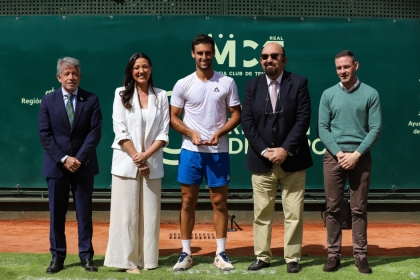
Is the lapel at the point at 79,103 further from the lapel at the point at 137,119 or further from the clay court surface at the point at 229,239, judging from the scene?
the clay court surface at the point at 229,239

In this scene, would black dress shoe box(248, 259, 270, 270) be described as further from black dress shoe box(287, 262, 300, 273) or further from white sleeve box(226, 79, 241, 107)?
white sleeve box(226, 79, 241, 107)

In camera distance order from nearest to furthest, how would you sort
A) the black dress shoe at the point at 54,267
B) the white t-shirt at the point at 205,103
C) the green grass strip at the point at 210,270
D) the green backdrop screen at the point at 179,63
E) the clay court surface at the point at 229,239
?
the green grass strip at the point at 210,270, the black dress shoe at the point at 54,267, the white t-shirt at the point at 205,103, the clay court surface at the point at 229,239, the green backdrop screen at the point at 179,63

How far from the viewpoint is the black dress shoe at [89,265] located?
6.80 m

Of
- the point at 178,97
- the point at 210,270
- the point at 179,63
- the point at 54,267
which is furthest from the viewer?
the point at 179,63

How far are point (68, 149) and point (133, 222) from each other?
0.93m

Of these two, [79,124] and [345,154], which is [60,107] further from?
[345,154]

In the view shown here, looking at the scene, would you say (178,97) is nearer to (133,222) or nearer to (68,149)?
(68,149)

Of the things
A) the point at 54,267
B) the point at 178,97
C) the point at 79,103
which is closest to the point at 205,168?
the point at 178,97

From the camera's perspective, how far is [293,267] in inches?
268

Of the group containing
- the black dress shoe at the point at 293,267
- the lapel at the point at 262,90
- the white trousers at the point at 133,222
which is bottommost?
the black dress shoe at the point at 293,267

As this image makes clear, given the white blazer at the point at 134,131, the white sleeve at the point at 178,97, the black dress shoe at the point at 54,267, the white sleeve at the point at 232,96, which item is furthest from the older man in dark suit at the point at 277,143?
the black dress shoe at the point at 54,267

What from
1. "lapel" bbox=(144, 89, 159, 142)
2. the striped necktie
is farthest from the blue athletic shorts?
the striped necktie

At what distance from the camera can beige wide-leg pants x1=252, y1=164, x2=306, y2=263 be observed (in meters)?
6.85

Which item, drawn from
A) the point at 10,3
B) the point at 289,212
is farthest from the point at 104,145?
the point at 289,212
